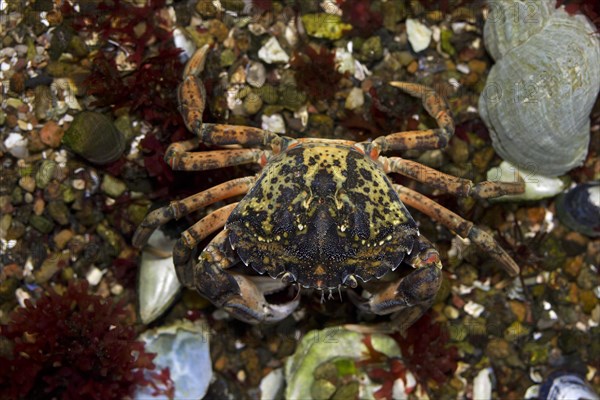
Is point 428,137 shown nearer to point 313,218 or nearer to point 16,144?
point 313,218

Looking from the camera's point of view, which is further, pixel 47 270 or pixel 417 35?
pixel 417 35

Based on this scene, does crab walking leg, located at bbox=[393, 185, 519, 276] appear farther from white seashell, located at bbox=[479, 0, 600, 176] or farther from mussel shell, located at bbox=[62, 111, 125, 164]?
mussel shell, located at bbox=[62, 111, 125, 164]

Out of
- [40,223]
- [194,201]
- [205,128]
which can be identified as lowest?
[40,223]

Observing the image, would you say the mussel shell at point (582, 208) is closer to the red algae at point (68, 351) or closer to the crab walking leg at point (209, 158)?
the crab walking leg at point (209, 158)

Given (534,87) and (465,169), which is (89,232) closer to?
(465,169)

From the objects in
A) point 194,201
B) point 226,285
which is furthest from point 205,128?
point 226,285

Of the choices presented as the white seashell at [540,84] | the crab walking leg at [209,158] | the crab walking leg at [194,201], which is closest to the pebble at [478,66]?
the white seashell at [540,84]

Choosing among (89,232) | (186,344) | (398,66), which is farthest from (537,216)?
(89,232)
